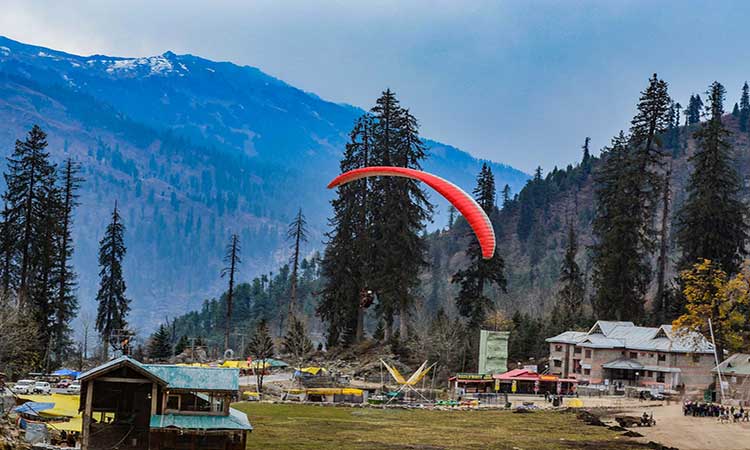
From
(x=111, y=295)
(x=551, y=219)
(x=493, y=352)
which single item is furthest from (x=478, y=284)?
(x=551, y=219)

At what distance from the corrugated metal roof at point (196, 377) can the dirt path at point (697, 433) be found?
61.6 feet

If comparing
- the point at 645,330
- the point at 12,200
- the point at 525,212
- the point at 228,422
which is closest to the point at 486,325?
the point at 645,330

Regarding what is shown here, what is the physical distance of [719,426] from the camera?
139 feet

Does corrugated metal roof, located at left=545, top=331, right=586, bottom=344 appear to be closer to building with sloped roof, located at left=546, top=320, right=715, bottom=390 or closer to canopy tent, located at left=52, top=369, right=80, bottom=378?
building with sloped roof, located at left=546, top=320, right=715, bottom=390

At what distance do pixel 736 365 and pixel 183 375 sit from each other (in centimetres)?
4314

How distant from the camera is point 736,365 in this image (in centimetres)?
5950

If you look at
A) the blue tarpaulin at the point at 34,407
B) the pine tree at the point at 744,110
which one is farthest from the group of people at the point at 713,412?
the pine tree at the point at 744,110

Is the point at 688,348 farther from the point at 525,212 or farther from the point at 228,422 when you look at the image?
the point at 525,212

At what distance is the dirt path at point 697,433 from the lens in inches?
A: 1451

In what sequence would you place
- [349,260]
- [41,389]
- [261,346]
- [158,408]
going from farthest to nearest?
[261,346] < [349,260] < [41,389] < [158,408]

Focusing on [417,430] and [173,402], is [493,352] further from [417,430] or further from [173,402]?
[173,402]

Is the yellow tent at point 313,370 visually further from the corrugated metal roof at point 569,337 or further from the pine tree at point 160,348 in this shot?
the pine tree at point 160,348

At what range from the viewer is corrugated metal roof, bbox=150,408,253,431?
1148 inches

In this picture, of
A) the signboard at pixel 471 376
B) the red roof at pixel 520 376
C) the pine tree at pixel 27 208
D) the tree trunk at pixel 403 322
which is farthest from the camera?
the tree trunk at pixel 403 322
